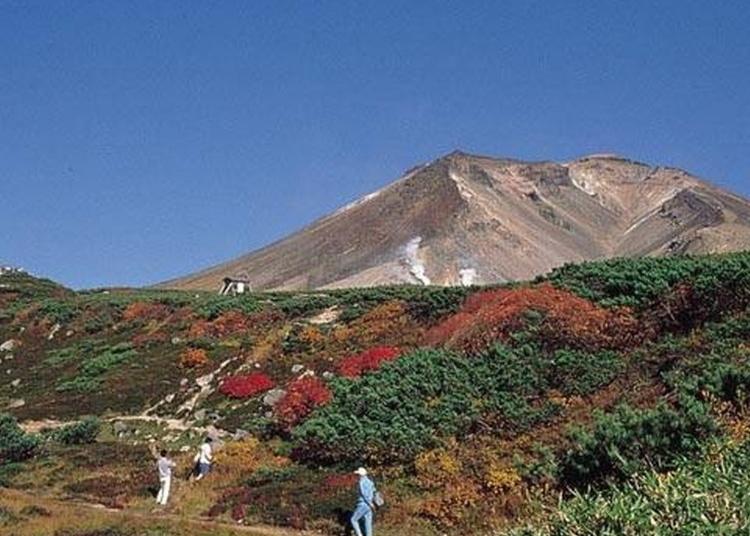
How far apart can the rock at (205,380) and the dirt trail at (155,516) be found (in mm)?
14350

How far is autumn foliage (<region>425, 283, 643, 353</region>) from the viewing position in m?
32.0

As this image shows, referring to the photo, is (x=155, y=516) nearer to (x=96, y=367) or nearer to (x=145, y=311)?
(x=96, y=367)

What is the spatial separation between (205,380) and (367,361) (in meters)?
8.44

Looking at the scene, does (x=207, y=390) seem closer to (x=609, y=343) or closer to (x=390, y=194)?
(x=609, y=343)

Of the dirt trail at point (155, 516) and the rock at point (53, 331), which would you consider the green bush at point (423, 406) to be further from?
the rock at point (53, 331)

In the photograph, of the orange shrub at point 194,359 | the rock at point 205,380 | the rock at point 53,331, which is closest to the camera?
the rock at point 205,380

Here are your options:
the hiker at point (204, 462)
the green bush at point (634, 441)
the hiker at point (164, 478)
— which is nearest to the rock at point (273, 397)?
the hiker at point (204, 462)

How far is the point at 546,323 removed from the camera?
110 ft

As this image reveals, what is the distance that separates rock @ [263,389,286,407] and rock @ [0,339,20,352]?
23332 mm

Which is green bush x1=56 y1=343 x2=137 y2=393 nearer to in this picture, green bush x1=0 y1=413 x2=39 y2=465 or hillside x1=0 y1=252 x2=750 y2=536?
hillside x1=0 y1=252 x2=750 y2=536

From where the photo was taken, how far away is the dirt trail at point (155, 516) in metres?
22.3

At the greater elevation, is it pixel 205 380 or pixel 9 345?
pixel 9 345

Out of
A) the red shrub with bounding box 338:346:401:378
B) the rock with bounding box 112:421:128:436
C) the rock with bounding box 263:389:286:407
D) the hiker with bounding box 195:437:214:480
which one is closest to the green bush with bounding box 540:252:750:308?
the red shrub with bounding box 338:346:401:378

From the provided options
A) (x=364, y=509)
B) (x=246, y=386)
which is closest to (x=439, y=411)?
(x=364, y=509)
